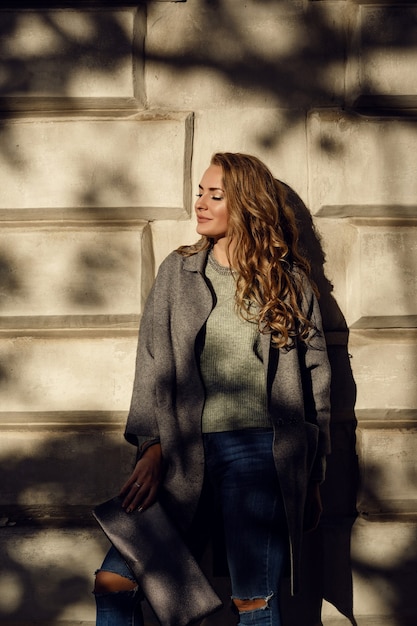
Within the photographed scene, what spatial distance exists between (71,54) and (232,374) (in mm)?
1613

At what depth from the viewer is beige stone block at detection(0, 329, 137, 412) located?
347 centimetres

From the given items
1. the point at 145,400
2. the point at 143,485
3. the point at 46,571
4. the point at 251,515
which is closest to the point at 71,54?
the point at 145,400

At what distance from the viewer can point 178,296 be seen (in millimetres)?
2947

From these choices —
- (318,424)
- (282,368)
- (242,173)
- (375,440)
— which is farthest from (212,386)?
(375,440)

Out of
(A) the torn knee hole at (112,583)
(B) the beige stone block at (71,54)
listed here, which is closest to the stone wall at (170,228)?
(B) the beige stone block at (71,54)

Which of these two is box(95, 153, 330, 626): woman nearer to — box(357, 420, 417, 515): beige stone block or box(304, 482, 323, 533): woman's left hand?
box(304, 482, 323, 533): woman's left hand

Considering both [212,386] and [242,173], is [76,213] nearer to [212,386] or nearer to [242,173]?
[242,173]

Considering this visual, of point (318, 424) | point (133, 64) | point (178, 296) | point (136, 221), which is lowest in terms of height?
point (318, 424)

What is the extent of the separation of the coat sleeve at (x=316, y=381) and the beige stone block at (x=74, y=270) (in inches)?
31.0

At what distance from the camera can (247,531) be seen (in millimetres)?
2725

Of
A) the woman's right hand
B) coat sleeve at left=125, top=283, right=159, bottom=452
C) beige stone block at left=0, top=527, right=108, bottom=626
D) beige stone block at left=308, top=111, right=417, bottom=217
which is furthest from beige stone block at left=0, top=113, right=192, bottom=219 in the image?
beige stone block at left=0, top=527, right=108, bottom=626

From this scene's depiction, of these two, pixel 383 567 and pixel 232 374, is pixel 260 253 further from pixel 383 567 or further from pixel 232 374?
pixel 383 567

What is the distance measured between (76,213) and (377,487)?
5.82 ft

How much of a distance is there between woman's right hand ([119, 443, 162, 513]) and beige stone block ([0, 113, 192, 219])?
114 centimetres
